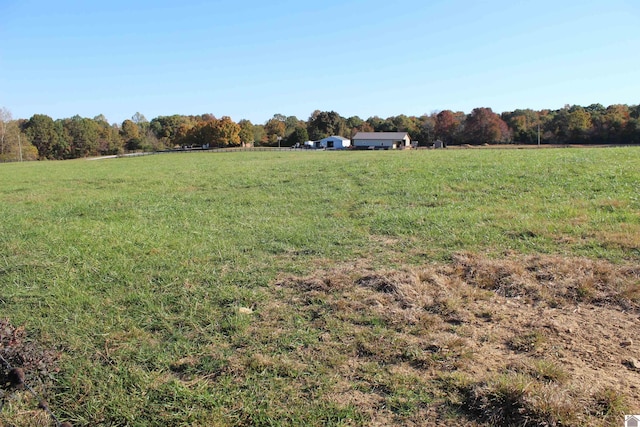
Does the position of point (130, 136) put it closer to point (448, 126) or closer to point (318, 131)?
point (318, 131)

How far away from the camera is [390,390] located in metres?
2.98

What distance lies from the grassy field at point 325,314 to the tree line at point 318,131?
7301 centimetres

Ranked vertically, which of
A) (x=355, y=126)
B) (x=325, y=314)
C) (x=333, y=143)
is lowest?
(x=325, y=314)

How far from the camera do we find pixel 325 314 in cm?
413

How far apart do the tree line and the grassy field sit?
240ft

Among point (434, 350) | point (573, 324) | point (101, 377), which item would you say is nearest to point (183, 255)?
point (101, 377)

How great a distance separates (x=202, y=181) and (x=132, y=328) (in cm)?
1311

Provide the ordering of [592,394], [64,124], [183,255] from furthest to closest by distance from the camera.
Result: [64,124] → [183,255] → [592,394]

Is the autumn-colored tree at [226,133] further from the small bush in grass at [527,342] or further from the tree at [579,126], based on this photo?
the small bush in grass at [527,342]

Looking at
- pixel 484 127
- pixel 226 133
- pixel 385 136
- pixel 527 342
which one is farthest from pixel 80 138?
pixel 527 342

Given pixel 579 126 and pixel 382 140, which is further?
pixel 382 140

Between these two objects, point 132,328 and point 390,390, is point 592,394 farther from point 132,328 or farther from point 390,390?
point 132,328

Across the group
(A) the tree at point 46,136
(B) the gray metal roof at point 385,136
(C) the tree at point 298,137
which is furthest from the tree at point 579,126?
(A) the tree at point 46,136

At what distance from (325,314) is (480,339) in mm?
1398
